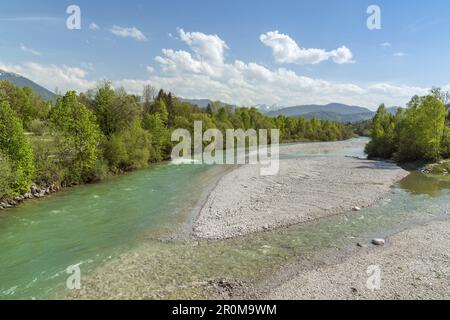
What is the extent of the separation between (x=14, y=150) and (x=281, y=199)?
23.8 m

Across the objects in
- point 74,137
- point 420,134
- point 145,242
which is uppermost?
point 420,134

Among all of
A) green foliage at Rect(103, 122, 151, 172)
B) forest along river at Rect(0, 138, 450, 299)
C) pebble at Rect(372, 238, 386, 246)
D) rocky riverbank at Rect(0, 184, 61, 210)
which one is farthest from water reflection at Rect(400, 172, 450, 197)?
rocky riverbank at Rect(0, 184, 61, 210)

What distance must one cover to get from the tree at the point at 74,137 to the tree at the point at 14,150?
20.4 ft

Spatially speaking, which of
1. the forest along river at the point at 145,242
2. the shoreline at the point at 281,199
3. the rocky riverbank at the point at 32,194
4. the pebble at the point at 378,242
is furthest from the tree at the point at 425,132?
the rocky riverbank at the point at 32,194

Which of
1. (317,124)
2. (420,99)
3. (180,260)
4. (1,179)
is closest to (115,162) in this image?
(1,179)

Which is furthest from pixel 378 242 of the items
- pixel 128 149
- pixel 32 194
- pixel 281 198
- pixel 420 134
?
pixel 420 134

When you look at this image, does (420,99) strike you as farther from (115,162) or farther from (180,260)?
(180,260)

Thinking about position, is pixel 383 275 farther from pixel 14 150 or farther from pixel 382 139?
pixel 382 139

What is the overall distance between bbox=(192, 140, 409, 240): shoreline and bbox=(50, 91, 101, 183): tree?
16.1 metres

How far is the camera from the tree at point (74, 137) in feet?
109

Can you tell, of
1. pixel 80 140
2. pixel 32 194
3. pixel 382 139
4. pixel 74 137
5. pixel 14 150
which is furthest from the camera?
pixel 382 139

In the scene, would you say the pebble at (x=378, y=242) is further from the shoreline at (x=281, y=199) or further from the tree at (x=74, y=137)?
the tree at (x=74, y=137)

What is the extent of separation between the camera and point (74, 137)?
1359 inches
